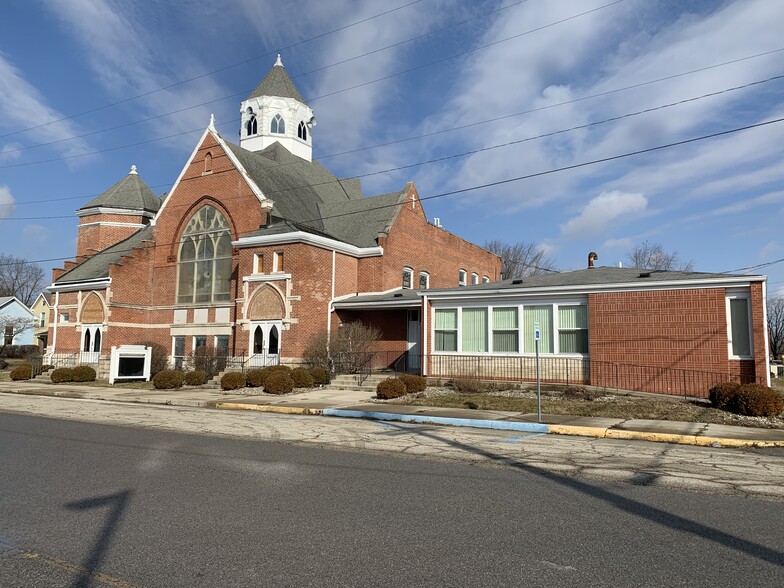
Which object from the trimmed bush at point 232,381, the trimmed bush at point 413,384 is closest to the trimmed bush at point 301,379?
the trimmed bush at point 232,381

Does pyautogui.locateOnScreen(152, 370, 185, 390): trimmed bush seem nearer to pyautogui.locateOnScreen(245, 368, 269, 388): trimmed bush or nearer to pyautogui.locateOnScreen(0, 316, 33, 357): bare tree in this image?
pyautogui.locateOnScreen(245, 368, 269, 388): trimmed bush

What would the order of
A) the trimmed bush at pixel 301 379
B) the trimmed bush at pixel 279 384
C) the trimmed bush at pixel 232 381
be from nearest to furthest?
1. the trimmed bush at pixel 279 384
2. the trimmed bush at pixel 301 379
3. the trimmed bush at pixel 232 381

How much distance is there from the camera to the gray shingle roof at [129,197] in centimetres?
4581

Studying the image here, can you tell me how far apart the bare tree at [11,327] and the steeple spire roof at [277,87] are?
121 feet

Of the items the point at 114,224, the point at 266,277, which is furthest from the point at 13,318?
the point at 266,277

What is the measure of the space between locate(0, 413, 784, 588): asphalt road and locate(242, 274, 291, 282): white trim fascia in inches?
797

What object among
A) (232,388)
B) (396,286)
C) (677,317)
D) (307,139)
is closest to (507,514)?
(677,317)

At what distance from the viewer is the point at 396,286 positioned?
3372cm

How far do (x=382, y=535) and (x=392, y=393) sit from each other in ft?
45.8

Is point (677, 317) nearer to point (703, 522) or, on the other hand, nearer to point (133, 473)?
point (703, 522)

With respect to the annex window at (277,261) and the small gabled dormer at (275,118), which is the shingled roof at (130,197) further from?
the annex window at (277,261)

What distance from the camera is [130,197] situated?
46312 mm

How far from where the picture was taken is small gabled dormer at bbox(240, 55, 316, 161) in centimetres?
4525

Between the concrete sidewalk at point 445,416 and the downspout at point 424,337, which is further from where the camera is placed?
the downspout at point 424,337
